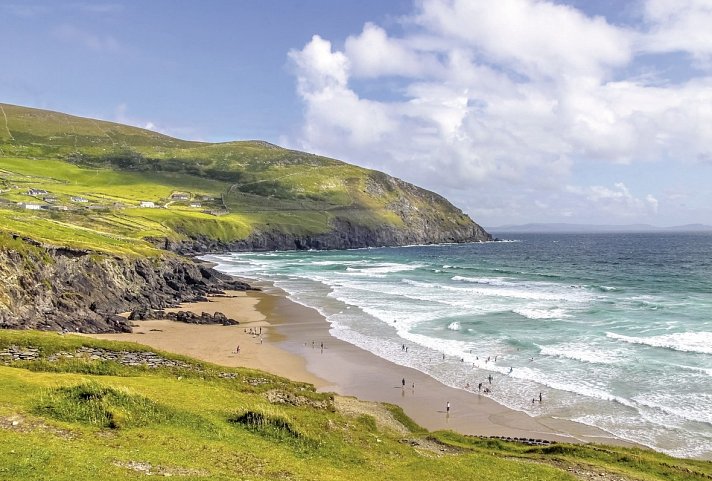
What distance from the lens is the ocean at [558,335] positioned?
122 feet

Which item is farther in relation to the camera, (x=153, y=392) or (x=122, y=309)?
(x=122, y=309)

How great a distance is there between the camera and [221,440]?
877 inches

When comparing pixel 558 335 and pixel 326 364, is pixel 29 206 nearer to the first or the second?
pixel 326 364

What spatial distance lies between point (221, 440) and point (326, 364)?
91.9ft

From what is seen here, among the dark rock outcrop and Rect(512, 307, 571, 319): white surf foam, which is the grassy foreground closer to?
the dark rock outcrop

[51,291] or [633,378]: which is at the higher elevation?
[51,291]

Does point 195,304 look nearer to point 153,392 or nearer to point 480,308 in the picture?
point 480,308

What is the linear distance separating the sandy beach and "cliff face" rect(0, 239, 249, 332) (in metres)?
4.09

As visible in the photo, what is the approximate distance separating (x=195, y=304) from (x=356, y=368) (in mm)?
→ 39649

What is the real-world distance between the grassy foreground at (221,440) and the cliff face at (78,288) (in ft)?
75.8

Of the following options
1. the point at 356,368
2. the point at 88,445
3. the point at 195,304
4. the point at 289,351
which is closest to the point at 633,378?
the point at 356,368

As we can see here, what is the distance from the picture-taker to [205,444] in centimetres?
2155

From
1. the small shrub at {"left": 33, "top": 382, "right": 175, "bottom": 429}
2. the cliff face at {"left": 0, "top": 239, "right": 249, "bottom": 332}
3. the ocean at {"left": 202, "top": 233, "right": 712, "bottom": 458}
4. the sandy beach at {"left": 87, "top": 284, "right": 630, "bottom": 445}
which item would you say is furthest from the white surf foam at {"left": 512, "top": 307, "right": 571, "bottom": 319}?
the small shrub at {"left": 33, "top": 382, "right": 175, "bottom": 429}

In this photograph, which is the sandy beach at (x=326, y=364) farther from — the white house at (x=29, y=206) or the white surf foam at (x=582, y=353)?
the white house at (x=29, y=206)
